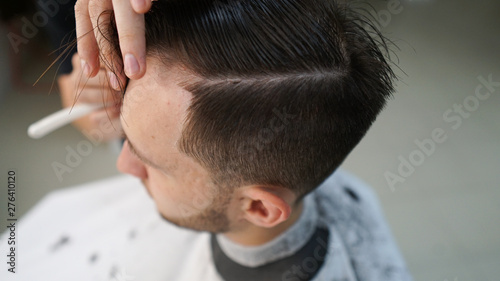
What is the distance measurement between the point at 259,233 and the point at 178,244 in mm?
613

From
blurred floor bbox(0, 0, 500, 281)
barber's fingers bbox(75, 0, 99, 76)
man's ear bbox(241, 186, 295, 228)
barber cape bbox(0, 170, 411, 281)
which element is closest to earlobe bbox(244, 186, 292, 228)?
man's ear bbox(241, 186, 295, 228)

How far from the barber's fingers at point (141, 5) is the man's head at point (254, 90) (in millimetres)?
56

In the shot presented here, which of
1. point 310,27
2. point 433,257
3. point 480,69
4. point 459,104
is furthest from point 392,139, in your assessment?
point 310,27

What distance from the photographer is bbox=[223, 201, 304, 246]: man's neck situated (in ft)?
4.36

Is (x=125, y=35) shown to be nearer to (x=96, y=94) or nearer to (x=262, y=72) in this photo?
(x=262, y=72)

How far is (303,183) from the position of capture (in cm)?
112

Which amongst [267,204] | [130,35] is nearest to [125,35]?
[130,35]

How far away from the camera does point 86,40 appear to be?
971 millimetres

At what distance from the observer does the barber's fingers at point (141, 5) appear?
85 cm

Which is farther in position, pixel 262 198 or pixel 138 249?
pixel 138 249

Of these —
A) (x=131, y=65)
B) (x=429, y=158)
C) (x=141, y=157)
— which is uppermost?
(x=131, y=65)

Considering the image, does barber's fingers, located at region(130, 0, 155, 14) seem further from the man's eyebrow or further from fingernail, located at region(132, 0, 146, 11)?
the man's eyebrow

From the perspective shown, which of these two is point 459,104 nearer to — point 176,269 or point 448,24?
point 448,24

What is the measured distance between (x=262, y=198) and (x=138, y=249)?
1024 mm
